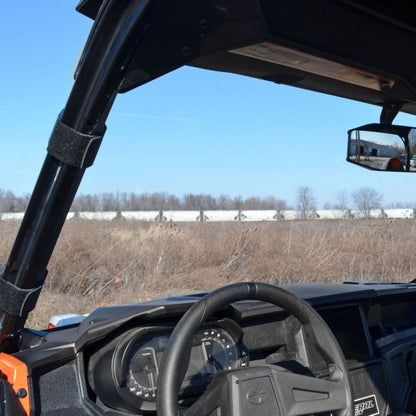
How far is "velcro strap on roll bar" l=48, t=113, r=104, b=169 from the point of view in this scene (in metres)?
1.76

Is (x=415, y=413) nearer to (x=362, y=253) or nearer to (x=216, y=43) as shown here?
(x=216, y=43)

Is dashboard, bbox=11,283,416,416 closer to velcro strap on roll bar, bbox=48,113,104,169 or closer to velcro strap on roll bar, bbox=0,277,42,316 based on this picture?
velcro strap on roll bar, bbox=0,277,42,316

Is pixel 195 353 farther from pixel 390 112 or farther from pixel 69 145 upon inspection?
pixel 390 112

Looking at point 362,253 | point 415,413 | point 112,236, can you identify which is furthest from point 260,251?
point 415,413

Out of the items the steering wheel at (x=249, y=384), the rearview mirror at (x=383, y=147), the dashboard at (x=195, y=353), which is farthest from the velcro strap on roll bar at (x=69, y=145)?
the rearview mirror at (x=383, y=147)

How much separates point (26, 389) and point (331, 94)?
2.04 m

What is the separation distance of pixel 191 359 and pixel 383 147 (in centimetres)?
139

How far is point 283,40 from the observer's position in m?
2.13

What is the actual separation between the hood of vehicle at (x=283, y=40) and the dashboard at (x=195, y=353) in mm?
1040

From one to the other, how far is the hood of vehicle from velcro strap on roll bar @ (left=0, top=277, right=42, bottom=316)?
2.60 feet

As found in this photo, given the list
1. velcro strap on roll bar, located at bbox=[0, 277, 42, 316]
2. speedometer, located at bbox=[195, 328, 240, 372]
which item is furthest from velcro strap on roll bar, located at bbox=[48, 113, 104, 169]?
speedometer, located at bbox=[195, 328, 240, 372]

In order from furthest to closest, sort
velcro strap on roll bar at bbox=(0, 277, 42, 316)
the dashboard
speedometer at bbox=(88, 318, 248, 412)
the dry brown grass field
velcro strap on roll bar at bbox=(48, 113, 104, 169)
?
the dry brown grass field
speedometer at bbox=(88, 318, 248, 412)
the dashboard
velcro strap on roll bar at bbox=(0, 277, 42, 316)
velcro strap on roll bar at bbox=(48, 113, 104, 169)

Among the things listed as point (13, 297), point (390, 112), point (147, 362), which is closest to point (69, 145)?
point (13, 297)

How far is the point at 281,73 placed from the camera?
2.57 m
